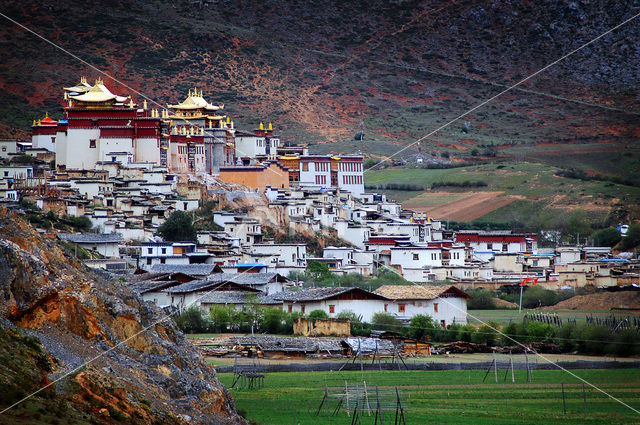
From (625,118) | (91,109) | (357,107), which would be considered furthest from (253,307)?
(357,107)

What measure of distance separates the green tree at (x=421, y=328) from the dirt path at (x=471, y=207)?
55.5 meters

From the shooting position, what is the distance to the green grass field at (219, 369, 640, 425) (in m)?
33.2

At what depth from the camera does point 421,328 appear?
56.7 metres

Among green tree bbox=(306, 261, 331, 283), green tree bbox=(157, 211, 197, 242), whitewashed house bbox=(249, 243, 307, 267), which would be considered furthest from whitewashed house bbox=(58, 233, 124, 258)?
green tree bbox=(306, 261, 331, 283)

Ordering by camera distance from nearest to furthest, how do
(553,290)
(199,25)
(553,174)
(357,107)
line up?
1. (553,290)
2. (553,174)
3. (357,107)
4. (199,25)

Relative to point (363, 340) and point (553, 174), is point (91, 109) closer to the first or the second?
point (553, 174)

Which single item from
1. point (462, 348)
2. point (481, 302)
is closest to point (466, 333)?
point (462, 348)

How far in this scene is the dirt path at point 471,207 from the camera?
374 ft

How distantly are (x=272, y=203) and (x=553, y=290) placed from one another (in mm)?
25384

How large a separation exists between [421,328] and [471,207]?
60.5 m

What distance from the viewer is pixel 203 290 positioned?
201 ft

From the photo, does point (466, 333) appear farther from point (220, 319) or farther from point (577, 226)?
point (577, 226)

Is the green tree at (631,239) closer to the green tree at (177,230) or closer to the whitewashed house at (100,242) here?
the whitewashed house at (100,242)

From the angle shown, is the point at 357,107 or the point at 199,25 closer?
the point at 357,107
